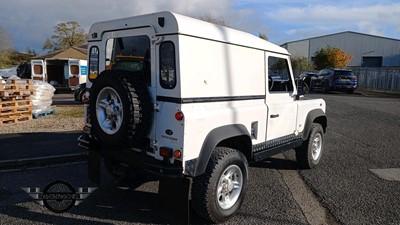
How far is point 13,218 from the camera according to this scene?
4047mm

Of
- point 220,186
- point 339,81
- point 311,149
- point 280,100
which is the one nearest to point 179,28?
point 220,186

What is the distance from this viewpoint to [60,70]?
25531 mm

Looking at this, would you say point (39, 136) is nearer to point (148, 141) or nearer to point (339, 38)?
point (148, 141)

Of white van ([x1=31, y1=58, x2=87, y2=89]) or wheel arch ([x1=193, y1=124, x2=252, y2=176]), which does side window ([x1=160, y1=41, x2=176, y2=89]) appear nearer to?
wheel arch ([x1=193, y1=124, x2=252, y2=176])

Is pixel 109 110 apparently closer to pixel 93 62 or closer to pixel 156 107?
pixel 156 107

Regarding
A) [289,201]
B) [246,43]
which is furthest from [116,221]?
[246,43]

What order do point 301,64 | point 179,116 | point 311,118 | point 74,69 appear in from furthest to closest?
point 301,64, point 74,69, point 311,118, point 179,116

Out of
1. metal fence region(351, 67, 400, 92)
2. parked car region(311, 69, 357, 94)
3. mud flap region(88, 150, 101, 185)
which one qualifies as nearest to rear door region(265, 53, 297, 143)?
mud flap region(88, 150, 101, 185)

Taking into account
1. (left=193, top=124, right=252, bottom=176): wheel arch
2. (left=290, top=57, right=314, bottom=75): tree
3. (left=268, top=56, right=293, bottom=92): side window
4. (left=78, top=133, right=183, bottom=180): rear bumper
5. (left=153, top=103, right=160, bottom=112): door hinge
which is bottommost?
(left=78, top=133, right=183, bottom=180): rear bumper

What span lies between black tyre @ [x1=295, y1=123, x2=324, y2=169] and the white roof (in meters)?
2.08

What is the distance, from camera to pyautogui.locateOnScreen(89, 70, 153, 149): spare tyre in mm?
3746

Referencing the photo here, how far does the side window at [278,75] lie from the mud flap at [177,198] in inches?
90.1

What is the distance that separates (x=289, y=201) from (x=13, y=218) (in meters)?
3.47

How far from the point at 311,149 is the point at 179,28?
12.3ft
